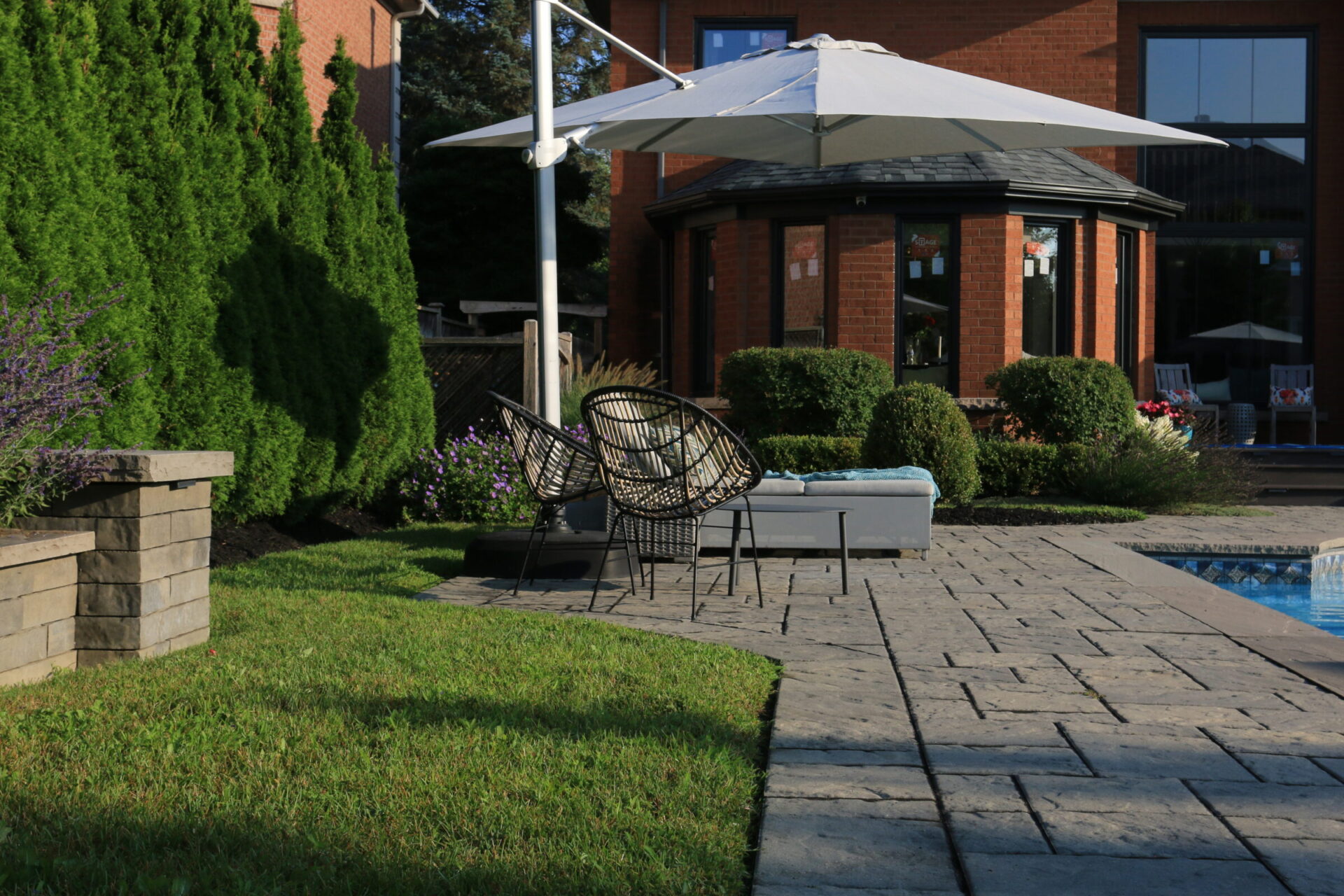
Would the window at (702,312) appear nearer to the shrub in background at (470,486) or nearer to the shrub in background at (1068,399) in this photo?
the shrub in background at (1068,399)

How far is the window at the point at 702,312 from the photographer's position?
1444 centimetres

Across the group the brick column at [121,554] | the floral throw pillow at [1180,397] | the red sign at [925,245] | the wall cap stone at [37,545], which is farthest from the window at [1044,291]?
the wall cap stone at [37,545]

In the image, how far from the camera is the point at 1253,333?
1595cm

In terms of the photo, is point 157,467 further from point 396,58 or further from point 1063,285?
point 396,58

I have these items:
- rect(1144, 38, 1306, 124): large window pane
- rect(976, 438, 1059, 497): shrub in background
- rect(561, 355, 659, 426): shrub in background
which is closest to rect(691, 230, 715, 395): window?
rect(561, 355, 659, 426): shrub in background

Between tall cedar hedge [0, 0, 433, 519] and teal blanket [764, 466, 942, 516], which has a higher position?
tall cedar hedge [0, 0, 433, 519]

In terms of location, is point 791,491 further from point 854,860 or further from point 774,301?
point 774,301

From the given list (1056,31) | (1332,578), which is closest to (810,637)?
(1332,578)

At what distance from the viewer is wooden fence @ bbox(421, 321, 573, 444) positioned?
10.4m

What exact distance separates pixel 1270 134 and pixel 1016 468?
8283 mm

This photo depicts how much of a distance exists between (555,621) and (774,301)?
9.50m

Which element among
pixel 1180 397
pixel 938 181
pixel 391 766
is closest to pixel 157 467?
pixel 391 766

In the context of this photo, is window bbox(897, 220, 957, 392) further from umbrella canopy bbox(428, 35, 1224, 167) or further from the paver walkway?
the paver walkway

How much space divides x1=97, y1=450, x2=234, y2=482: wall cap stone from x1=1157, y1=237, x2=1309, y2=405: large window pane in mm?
14818
